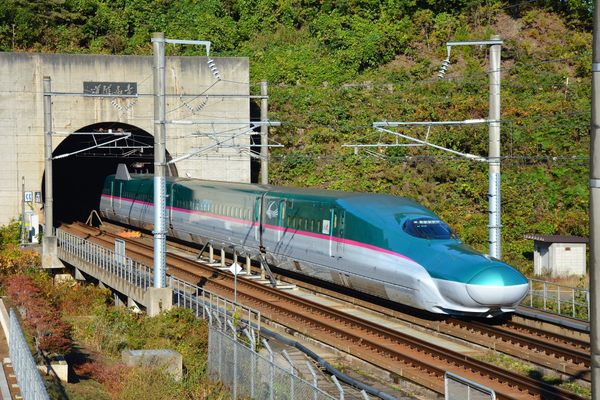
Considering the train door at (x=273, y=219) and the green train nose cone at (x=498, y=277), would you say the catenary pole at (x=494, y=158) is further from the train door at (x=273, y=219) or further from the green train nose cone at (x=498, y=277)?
the train door at (x=273, y=219)

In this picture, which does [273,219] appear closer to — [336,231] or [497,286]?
[336,231]

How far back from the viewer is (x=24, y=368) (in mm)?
16750

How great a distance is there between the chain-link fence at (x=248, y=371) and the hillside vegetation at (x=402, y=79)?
20.9 meters

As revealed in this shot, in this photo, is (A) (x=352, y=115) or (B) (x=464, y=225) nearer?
(B) (x=464, y=225)

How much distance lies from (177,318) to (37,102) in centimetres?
2516

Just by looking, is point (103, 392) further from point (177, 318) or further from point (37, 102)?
point (37, 102)

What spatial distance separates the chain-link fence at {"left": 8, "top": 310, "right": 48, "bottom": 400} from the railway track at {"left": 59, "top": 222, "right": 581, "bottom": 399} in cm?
665

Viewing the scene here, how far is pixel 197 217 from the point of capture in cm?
3994

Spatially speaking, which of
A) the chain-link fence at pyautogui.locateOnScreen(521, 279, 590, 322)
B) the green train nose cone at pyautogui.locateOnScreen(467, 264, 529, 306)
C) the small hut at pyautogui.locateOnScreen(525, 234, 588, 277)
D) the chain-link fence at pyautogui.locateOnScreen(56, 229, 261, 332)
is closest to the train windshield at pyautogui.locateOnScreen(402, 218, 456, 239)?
the green train nose cone at pyautogui.locateOnScreen(467, 264, 529, 306)

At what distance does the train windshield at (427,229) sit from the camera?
78.2 ft

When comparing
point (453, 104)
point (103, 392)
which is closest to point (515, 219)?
point (453, 104)

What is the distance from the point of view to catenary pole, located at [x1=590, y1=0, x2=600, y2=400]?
318 inches

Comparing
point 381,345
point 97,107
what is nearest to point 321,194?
point 381,345

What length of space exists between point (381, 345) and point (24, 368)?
7.60m
